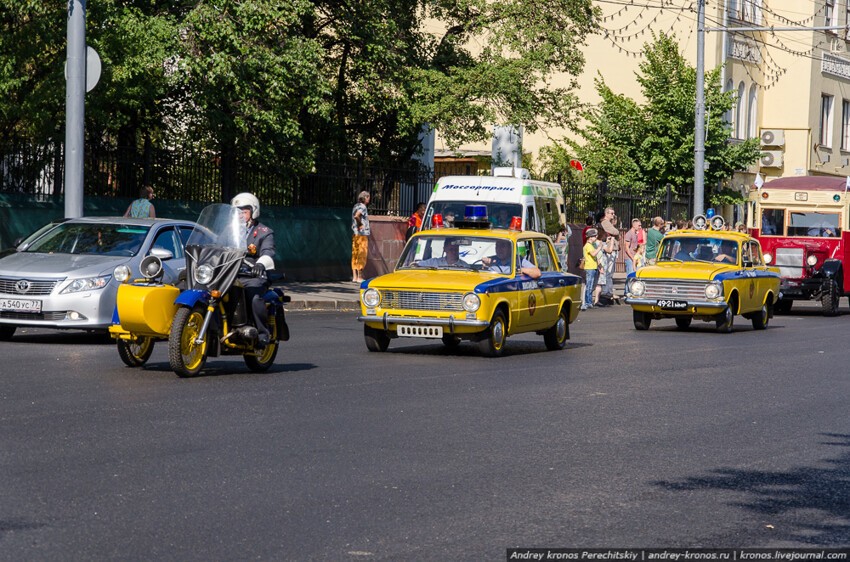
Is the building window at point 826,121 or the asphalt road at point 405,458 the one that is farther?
the building window at point 826,121

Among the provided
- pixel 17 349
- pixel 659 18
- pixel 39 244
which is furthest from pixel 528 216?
pixel 659 18

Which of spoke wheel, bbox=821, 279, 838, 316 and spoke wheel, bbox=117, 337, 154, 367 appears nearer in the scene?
spoke wheel, bbox=117, 337, 154, 367

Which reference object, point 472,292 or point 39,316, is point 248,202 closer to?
point 472,292

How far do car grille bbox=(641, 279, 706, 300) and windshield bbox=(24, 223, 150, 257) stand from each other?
8.39 meters

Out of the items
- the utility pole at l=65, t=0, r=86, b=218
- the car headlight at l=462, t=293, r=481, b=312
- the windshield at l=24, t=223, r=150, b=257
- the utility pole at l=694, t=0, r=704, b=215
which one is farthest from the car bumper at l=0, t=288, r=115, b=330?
the utility pole at l=694, t=0, r=704, b=215

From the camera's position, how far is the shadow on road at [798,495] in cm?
713

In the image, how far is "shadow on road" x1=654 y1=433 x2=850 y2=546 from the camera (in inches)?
281

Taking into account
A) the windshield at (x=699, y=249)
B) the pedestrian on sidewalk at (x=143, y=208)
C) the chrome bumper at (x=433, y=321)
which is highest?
the pedestrian on sidewalk at (x=143, y=208)

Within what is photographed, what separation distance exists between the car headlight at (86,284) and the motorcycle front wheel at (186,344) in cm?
353

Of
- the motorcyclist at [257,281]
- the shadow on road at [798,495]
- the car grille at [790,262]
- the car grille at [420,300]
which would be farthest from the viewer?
the car grille at [790,262]

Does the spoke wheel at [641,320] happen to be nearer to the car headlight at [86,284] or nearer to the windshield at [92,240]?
the windshield at [92,240]

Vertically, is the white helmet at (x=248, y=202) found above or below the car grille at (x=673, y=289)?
above

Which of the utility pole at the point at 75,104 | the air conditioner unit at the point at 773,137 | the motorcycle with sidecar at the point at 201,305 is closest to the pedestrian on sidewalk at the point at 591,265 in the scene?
the utility pole at the point at 75,104

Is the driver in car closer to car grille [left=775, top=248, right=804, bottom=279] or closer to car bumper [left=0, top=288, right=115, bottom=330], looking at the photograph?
car bumper [left=0, top=288, right=115, bottom=330]
